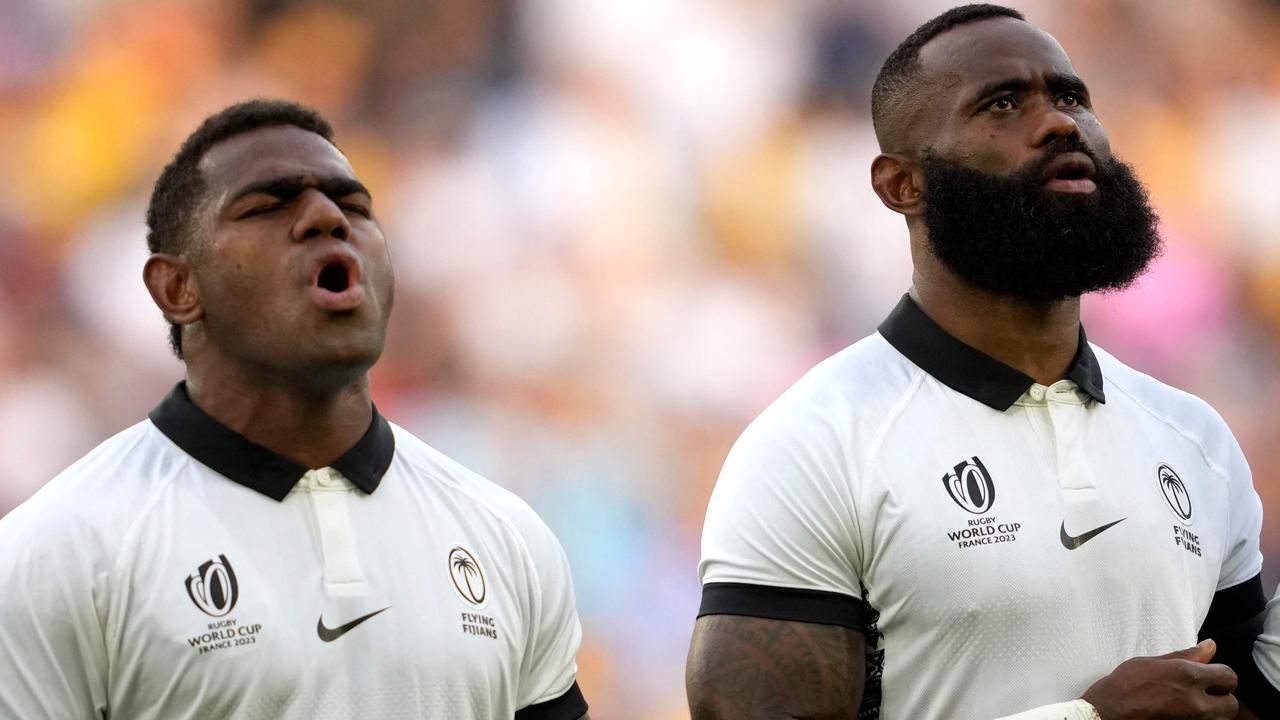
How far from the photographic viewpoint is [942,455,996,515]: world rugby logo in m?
2.68

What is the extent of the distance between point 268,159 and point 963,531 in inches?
48.5

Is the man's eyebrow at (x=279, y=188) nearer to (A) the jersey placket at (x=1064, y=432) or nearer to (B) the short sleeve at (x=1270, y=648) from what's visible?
(A) the jersey placket at (x=1064, y=432)

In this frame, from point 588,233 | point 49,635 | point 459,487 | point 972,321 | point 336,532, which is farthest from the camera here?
point 588,233

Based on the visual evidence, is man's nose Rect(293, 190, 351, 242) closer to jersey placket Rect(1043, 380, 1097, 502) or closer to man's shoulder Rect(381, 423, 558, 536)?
man's shoulder Rect(381, 423, 558, 536)

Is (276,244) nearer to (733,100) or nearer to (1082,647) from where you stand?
(1082,647)

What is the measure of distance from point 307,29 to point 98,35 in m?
0.77

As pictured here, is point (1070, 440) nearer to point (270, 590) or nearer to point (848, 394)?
point (848, 394)

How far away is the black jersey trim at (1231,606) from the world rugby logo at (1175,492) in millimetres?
207

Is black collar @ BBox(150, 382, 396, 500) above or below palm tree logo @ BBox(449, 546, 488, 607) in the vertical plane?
above

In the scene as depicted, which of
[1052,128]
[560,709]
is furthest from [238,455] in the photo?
[1052,128]

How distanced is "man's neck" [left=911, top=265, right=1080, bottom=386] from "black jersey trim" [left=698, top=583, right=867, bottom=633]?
1.75 ft

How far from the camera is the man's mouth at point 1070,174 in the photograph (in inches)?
115

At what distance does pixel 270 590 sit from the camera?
94.0 inches

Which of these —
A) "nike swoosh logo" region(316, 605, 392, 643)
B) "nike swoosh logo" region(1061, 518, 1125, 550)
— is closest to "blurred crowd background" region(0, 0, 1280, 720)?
"nike swoosh logo" region(1061, 518, 1125, 550)
